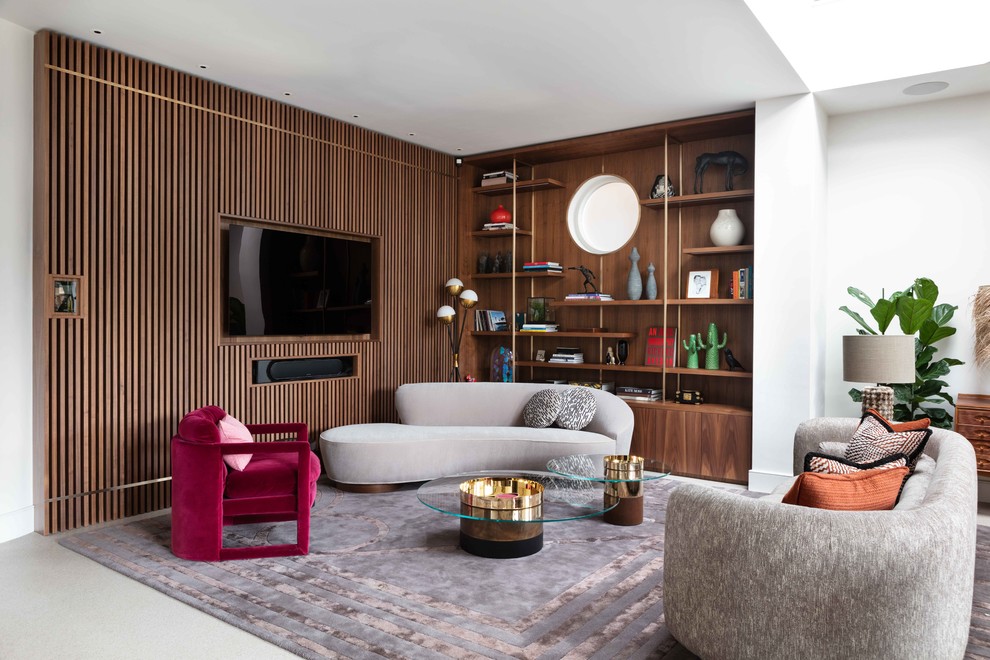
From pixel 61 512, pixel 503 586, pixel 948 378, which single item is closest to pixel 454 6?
pixel 503 586

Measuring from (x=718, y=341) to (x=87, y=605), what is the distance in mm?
4701

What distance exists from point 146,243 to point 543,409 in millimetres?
3014

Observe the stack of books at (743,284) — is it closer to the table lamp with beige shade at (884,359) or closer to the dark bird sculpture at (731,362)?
the dark bird sculpture at (731,362)

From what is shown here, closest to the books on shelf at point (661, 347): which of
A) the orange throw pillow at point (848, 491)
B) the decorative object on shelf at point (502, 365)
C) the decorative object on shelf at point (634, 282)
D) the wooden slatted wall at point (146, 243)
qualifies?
the decorative object on shelf at point (634, 282)

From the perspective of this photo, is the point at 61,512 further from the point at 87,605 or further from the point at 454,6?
the point at 454,6

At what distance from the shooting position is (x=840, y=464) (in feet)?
8.55

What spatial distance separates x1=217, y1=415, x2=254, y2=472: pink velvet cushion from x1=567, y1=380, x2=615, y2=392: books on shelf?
9.94ft

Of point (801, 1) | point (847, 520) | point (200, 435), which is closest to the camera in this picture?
point (847, 520)

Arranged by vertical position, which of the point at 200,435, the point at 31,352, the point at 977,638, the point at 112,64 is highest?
the point at 112,64

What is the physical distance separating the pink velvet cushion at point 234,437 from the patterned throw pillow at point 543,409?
2.17 metres

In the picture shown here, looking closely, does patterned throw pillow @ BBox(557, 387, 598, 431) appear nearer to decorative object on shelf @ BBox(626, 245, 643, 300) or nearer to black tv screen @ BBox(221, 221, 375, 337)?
decorative object on shelf @ BBox(626, 245, 643, 300)

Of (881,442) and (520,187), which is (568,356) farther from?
(881,442)

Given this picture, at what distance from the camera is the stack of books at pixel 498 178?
265 inches

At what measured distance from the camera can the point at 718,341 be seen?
5.82 m
